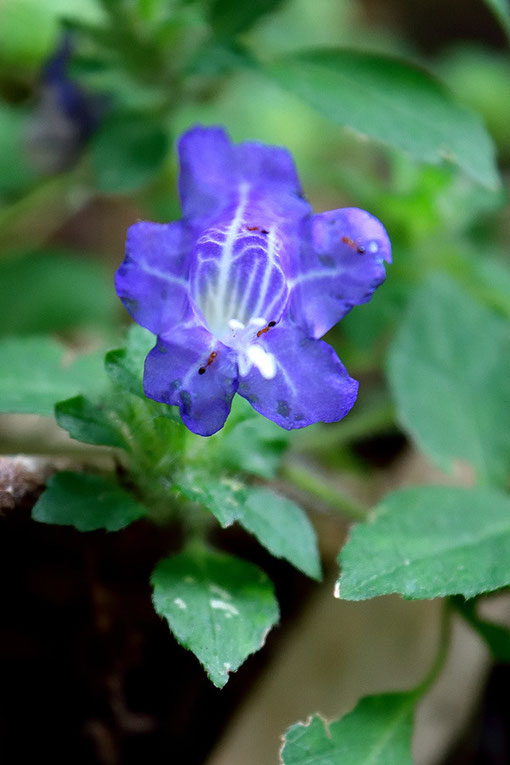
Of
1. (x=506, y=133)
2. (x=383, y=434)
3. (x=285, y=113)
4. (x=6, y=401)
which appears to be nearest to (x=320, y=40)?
(x=285, y=113)

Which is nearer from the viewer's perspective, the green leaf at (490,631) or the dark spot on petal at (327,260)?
the dark spot on petal at (327,260)

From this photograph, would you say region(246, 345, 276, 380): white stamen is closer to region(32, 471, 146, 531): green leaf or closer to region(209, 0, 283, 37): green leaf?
region(32, 471, 146, 531): green leaf

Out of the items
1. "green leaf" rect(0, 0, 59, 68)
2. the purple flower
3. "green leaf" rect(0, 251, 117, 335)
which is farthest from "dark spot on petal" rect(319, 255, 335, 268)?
"green leaf" rect(0, 0, 59, 68)

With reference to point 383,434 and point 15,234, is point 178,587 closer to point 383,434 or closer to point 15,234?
point 383,434

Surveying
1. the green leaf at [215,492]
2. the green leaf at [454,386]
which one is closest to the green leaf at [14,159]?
the green leaf at [454,386]

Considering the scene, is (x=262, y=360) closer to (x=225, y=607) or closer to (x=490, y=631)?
(x=225, y=607)

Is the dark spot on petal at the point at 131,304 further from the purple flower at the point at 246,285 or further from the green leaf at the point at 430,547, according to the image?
the green leaf at the point at 430,547
